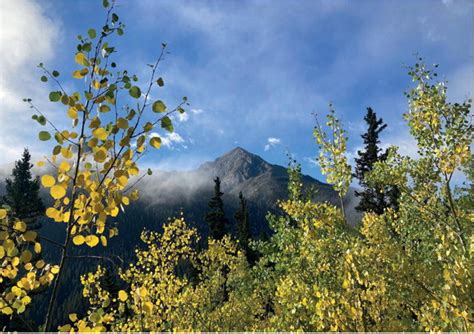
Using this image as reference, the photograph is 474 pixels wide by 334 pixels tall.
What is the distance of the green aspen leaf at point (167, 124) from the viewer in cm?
226

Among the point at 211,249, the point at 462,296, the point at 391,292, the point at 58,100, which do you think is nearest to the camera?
the point at 58,100

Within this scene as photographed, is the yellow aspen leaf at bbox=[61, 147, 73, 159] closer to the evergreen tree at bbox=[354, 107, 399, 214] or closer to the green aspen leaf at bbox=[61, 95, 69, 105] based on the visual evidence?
the green aspen leaf at bbox=[61, 95, 69, 105]

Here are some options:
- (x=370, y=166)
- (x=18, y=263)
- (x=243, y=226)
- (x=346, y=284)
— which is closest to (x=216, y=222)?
(x=243, y=226)

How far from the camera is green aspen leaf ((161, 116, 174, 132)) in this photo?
226 centimetres

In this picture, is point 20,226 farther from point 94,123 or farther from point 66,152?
point 94,123

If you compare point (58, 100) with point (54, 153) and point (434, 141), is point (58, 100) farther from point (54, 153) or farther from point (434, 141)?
point (434, 141)

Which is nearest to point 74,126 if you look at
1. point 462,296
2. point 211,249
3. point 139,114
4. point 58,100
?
point 58,100

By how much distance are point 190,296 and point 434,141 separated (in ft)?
29.7

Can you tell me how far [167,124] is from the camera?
7.43ft

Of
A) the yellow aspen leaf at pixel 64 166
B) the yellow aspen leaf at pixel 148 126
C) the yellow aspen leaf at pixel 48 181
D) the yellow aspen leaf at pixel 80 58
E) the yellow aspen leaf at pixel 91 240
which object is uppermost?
the yellow aspen leaf at pixel 80 58

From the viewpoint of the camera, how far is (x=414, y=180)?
794 centimetres

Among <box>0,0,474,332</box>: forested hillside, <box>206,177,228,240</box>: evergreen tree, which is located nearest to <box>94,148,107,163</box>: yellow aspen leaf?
<box>0,0,474,332</box>: forested hillside

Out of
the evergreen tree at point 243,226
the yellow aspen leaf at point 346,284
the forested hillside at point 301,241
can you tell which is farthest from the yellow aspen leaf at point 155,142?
the evergreen tree at point 243,226

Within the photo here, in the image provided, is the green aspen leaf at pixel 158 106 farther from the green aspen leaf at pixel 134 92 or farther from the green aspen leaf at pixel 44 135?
the green aspen leaf at pixel 44 135
